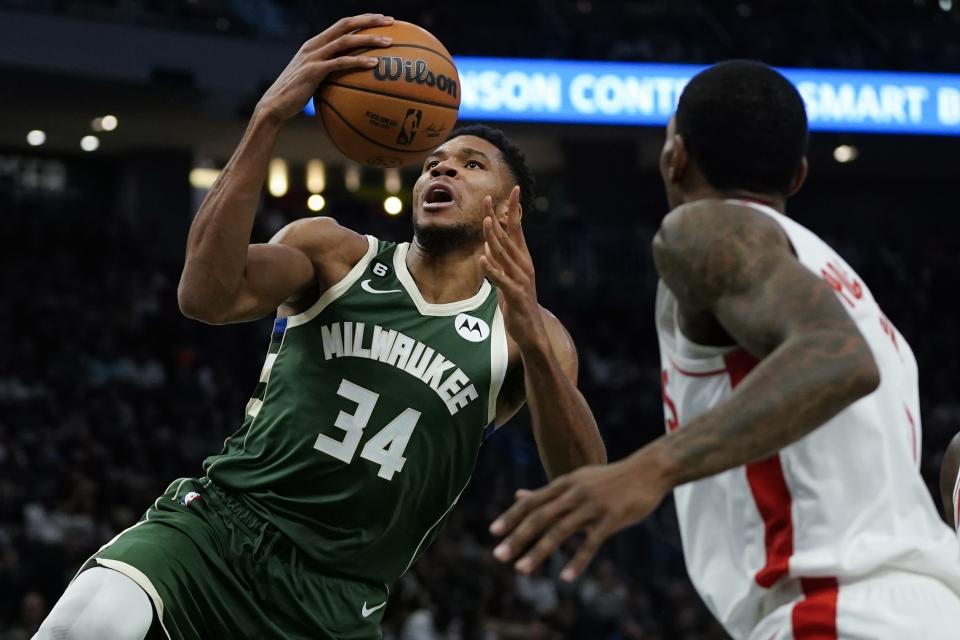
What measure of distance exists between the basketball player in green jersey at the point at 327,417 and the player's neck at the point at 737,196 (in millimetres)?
986

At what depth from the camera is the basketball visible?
13.8 ft

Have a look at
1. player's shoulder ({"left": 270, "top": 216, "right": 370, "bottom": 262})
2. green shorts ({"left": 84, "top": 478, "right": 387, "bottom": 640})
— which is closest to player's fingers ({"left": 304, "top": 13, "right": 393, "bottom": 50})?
player's shoulder ({"left": 270, "top": 216, "right": 370, "bottom": 262})

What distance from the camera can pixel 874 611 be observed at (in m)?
2.50

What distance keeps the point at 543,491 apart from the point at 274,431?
6.96ft

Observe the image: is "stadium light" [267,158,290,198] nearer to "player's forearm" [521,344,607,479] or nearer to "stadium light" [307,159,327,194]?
"stadium light" [307,159,327,194]

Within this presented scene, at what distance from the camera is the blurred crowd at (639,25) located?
679 inches

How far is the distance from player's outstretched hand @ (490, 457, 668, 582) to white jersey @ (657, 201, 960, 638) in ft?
1.24

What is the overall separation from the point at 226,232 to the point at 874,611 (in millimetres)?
2123

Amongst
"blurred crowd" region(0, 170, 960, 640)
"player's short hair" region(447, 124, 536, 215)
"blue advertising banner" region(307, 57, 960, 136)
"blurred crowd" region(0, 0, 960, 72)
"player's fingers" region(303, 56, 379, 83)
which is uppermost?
"blurred crowd" region(0, 0, 960, 72)

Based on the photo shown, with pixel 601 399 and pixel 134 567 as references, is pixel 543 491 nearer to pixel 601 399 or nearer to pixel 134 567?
pixel 134 567

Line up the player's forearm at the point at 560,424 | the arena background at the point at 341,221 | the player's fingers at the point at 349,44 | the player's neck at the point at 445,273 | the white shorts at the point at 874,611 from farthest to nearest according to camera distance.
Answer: the arena background at the point at 341,221
the player's neck at the point at 445,273
the player's fingers at the point at 349,44
the player's forearm at the point at 560,424
the white shorts at the point at 874,611

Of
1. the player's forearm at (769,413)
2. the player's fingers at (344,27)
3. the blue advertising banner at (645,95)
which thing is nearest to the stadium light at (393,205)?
the blue advertising banner at (645,95)

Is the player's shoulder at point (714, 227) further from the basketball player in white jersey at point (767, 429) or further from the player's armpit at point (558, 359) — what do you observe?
the player's armpit at point (558, 359)

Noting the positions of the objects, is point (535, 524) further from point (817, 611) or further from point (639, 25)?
point (639, 25)
